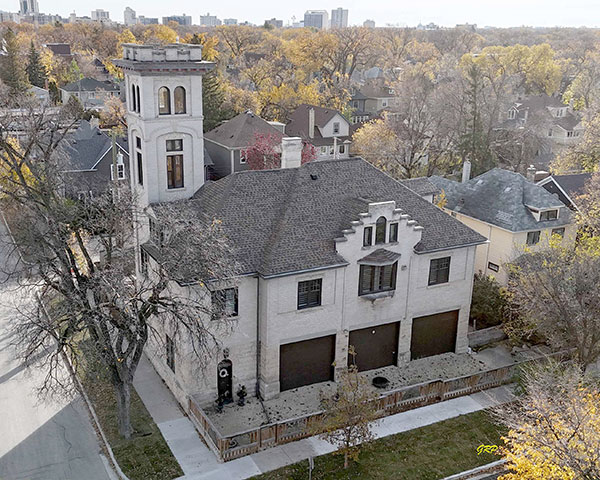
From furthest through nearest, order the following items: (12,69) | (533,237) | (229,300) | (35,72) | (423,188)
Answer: (35,72)
(12,69)
(533,237)
(423,188)
(229,300)

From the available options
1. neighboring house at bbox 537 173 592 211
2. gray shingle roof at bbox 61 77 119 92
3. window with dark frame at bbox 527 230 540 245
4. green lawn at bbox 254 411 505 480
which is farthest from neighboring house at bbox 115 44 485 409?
gray shingle roof at bbox 61 77 119 92

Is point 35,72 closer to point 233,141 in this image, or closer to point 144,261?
point 233,141

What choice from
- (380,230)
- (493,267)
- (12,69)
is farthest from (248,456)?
(12,69)

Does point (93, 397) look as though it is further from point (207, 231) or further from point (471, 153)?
point (471, 153)

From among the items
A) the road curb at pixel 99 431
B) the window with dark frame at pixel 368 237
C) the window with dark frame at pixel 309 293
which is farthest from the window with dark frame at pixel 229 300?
the road curb at pixel 99 431

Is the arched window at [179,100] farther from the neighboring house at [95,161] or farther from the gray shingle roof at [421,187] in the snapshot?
the neighboring house at [95,161]
